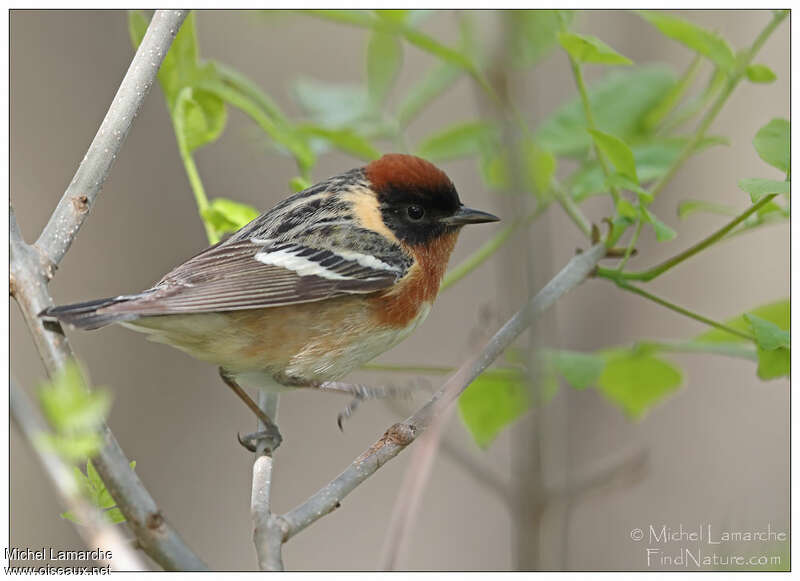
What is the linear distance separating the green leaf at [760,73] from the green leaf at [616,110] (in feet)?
2.15

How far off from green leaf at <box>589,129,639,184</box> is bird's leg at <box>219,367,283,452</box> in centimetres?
147

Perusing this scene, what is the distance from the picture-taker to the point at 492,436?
294cm

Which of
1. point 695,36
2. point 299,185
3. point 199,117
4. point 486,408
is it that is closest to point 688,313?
point 486,408

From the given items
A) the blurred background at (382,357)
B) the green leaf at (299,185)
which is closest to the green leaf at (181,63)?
the green leaf at (299,185)

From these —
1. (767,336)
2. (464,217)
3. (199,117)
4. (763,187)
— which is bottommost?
(767,336)

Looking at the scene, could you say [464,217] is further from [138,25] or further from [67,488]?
[67,488]

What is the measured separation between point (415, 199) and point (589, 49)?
3.86ft

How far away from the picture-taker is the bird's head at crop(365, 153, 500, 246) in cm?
352

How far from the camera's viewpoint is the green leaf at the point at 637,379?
10.2 ft

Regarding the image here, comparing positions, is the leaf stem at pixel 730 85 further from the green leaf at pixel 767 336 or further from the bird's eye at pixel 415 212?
the bird's eye at pixel 415 212

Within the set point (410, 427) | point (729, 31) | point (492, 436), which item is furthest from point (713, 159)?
point (410, 427)

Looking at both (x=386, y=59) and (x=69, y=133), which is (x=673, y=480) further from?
(x=69, y=133)

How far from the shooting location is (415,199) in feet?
11.7

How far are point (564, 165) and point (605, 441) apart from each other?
6.62 ft
